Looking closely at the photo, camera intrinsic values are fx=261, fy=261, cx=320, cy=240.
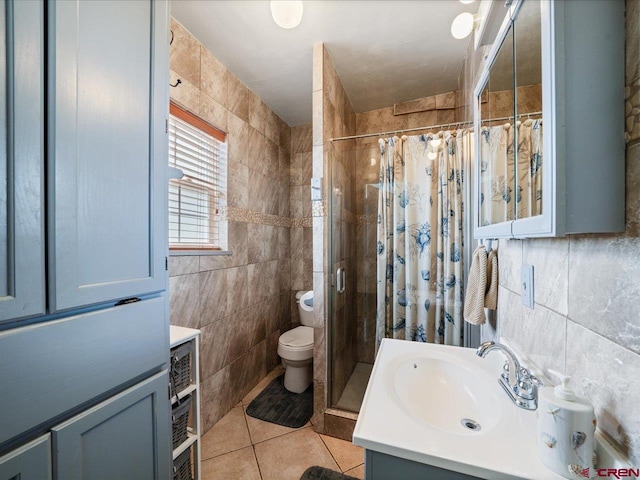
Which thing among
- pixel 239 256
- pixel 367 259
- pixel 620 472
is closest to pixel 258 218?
pixel 239 256

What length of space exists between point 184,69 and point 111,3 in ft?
3.17

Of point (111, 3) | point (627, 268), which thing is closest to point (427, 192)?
point (627, 268)

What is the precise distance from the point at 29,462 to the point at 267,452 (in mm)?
1311

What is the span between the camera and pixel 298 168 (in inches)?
115

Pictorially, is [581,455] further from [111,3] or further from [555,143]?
[111,3]

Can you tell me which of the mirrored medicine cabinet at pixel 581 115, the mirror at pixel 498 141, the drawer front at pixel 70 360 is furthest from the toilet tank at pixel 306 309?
the mirrored medicine cabinet at pixel 581 115

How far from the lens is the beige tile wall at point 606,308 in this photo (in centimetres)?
41

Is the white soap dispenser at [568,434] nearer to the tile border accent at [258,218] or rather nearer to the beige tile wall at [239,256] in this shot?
the beige tile wall at [239,256]

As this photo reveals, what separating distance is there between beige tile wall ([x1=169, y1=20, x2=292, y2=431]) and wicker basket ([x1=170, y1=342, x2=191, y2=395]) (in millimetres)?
367

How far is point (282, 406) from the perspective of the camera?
6.59 ft

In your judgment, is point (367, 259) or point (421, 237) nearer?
point (421, 237)

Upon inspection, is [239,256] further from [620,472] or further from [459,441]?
[620,472]

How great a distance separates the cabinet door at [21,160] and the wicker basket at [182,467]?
1.01 m

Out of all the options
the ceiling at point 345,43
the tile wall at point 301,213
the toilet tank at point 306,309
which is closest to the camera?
the ceiling at point 345,43
